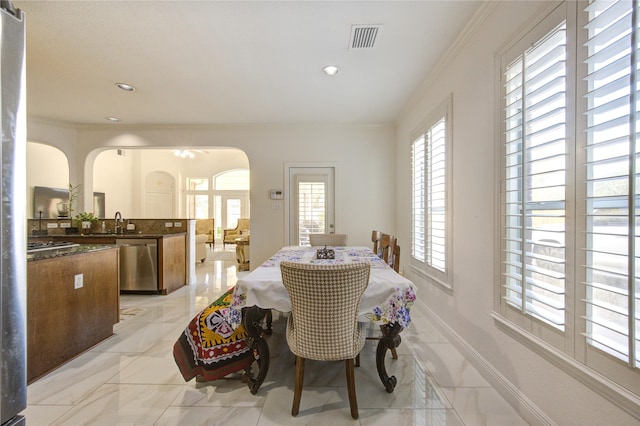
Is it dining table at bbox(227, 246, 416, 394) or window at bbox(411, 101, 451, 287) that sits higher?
window at bbox(411, 101, 451, 287)

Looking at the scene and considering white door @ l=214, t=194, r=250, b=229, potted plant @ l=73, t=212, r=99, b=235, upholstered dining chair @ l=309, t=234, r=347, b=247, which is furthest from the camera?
white door @ l=214, t=194, r=250, b=229

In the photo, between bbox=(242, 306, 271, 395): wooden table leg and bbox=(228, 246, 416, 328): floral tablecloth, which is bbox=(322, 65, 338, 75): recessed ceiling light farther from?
bbox=(242, 306, 271, 395): wooden table leg

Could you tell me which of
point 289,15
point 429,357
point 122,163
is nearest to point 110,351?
point 429,357

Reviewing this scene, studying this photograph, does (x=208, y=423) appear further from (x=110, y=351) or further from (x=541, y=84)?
(x=541, y=84)

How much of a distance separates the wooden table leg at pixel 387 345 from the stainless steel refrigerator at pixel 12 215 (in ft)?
5.21

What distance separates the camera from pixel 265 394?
1740 mm

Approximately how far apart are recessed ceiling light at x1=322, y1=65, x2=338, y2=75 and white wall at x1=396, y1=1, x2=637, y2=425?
1.06 metres

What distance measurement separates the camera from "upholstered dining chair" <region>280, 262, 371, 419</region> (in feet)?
4.49

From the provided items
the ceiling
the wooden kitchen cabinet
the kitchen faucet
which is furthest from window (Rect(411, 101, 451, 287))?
the kitchen faucet

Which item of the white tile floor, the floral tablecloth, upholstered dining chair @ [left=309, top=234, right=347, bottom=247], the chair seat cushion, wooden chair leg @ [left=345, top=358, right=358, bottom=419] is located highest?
upholstered dining chair @ [left=309, top=234, right=347, bottom=247]

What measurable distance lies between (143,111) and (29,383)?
3.44 meters

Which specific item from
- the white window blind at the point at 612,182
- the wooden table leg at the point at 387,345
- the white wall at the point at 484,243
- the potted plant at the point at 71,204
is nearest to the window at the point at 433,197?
the white wall at the point at 484,243

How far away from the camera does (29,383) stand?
1.83m

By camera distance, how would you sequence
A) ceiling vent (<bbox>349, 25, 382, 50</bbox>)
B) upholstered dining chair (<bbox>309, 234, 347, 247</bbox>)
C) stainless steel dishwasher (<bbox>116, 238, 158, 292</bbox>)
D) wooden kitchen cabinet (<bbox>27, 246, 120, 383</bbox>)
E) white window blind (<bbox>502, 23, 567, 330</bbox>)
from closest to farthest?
white window blind (<bbox>502, 23, 567, 330</bbox>) → wooden kitchen cabinet (<bbox>27, 246, 120, 383</bbox>) → ceiling vent (<bbox>349, 25, 382, 50</bbox>) → upholstered dining chair (<bbox>309, 234, 347, 247</bbox>) → stainless steel dishwasher (<bbox>116, 238, 158, 292</bbox>)
